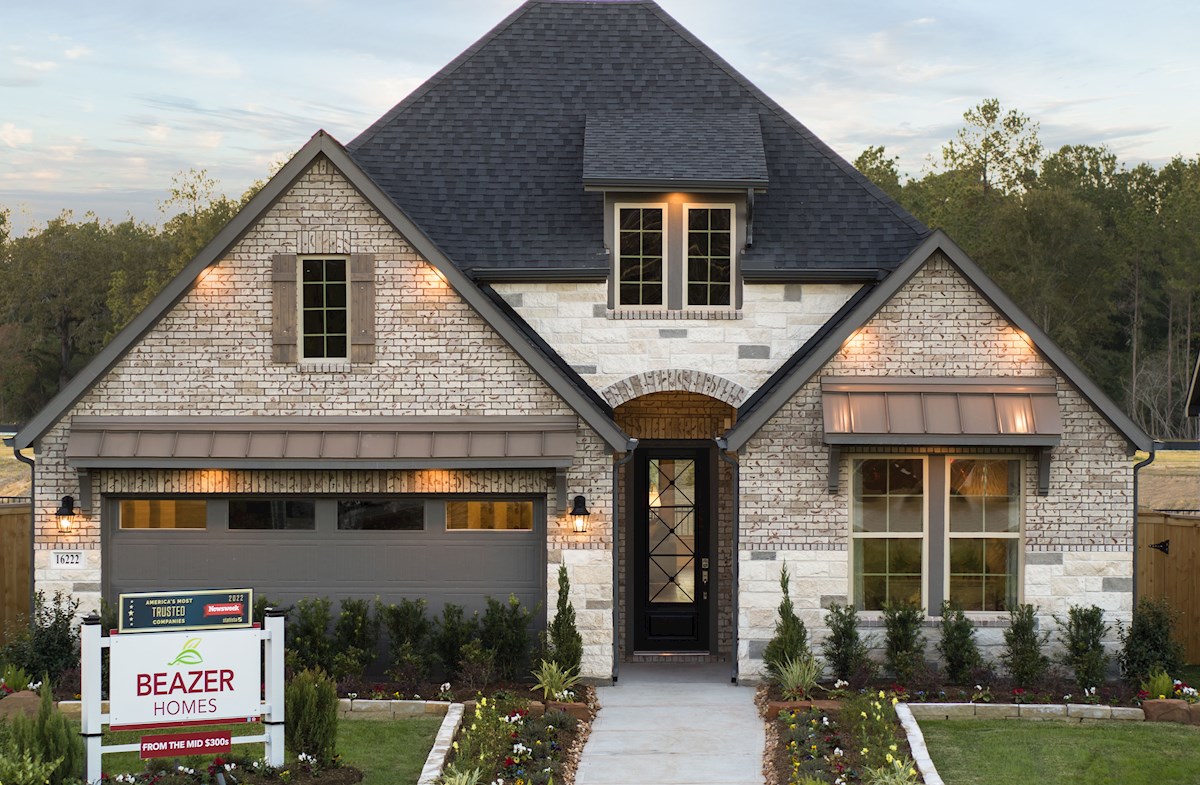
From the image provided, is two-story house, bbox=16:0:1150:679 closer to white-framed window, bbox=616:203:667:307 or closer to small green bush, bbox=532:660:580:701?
small green bush, bbox=532:660:580:701

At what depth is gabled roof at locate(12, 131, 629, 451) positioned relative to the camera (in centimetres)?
1474

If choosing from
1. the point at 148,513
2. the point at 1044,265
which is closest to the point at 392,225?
the point at 148,513

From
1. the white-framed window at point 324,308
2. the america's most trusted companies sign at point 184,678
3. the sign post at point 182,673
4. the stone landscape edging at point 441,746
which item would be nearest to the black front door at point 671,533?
the white-framed window at point 324,308

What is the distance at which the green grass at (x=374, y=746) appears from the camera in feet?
37.7

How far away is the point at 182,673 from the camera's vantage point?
10828 mm

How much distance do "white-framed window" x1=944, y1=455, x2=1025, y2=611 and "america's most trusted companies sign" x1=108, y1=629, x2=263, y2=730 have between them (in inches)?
307

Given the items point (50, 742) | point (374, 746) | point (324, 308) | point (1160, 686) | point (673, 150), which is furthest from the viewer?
point (673, 150)

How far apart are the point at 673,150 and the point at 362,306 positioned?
431 cm

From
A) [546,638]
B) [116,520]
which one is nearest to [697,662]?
[546,638]

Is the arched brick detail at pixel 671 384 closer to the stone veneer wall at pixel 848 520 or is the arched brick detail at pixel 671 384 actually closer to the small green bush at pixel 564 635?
the stone veneer wall at pixel 848 520

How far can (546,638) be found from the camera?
1488 cm

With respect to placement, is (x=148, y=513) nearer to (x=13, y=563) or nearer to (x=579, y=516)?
(x=13, y=563)

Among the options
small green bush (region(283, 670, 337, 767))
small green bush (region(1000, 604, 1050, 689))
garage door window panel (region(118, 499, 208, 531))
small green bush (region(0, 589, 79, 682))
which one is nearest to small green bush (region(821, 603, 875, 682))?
small green bush (region(1000, 604, 1050, 689))

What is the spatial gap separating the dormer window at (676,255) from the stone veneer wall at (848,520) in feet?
7.19
